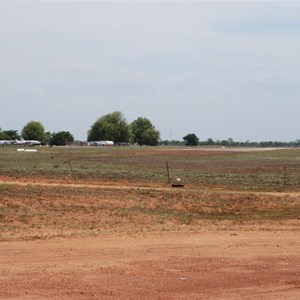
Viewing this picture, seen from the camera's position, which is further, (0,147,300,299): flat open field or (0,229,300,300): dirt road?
(0,147,300,299): flat open field

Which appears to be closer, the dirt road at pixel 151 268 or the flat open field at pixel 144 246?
the dirt road at pixel 151 268

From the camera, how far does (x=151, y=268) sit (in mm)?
13867

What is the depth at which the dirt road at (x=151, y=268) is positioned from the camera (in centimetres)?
1190

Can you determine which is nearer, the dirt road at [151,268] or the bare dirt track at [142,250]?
the dirt road at [151,268]

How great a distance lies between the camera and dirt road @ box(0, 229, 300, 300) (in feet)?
39.0

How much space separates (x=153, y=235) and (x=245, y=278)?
19.4ft

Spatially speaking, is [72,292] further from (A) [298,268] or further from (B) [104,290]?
(A) [298,268]

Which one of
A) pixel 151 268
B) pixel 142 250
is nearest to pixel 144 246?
pixel 142 250

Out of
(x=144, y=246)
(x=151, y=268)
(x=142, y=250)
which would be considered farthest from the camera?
(x=144, y=246)

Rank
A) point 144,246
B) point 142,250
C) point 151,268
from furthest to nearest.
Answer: point 144,246 → point 142,250 → point 151,268

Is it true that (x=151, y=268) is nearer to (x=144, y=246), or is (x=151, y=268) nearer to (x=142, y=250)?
(x=142, y=250)

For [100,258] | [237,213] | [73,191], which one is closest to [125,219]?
[237,213]

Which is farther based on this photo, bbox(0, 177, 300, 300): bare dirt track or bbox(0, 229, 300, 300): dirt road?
bbox(0, 177, 300, 300): bare dirt track

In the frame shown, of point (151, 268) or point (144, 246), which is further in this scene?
point (144, 246)
